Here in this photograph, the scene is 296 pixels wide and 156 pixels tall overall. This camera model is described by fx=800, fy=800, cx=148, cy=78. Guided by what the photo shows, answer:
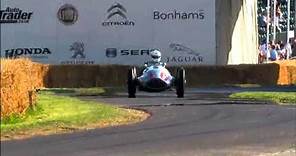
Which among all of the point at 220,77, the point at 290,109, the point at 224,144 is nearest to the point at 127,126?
the point at 224,144

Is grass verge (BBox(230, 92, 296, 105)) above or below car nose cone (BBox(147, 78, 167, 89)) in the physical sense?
below

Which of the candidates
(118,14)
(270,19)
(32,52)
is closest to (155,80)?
(118,14)

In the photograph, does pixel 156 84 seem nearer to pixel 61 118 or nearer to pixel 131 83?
pixel 131 83

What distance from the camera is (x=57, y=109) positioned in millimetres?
19031

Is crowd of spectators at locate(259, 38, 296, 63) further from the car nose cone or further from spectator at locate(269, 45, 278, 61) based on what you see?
the car nose cone

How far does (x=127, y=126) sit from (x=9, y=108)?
2431 mm

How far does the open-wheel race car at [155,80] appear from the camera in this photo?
84.6ft

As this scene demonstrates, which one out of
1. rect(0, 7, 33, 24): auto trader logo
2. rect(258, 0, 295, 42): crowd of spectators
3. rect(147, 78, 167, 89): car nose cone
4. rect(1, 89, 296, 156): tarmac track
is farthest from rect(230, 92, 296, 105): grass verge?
rect(258, 0, 295, 42): crowd of spectators

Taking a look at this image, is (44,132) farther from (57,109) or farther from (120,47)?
(120,47)

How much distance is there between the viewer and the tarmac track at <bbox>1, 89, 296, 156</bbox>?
12.6 metres

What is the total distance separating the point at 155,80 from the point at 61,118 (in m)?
9.00

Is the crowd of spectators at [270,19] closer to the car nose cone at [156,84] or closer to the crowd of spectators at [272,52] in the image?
the crowd of spectators at [272,52]

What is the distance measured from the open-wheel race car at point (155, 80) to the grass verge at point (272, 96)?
1.88 m

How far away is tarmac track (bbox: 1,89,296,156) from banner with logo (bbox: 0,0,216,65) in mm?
13441
